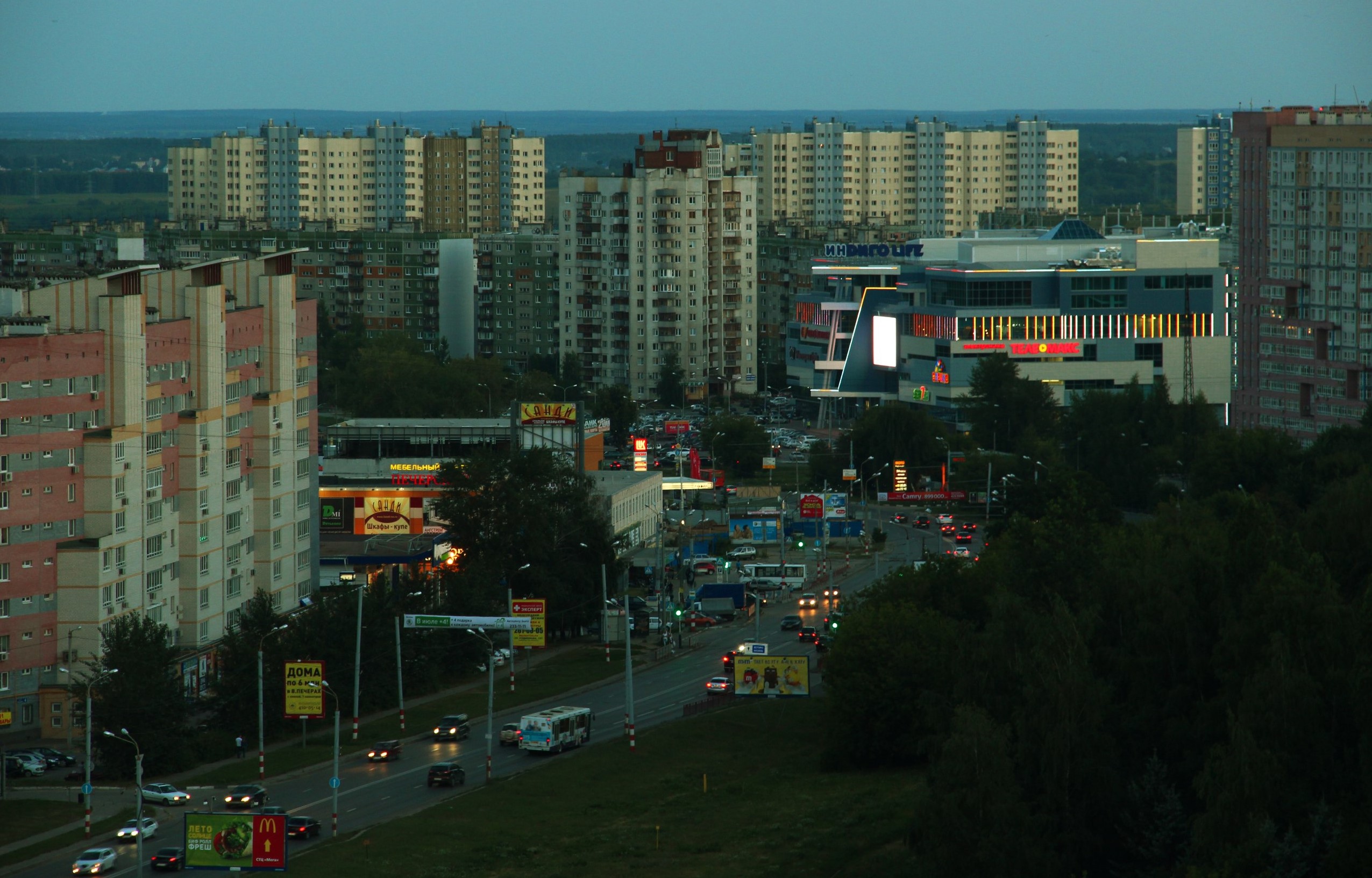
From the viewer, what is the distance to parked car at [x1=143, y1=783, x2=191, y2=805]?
54.6 meters

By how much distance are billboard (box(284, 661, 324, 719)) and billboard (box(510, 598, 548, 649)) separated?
23.3ft

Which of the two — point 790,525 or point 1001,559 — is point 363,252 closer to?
point 790,525

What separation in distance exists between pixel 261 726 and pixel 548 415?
4440cm

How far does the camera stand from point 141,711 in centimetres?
5994

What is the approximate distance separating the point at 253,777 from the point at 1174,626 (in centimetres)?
2626

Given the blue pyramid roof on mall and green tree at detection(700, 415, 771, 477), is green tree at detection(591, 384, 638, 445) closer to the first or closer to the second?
green tree at detection(700, 415, 771, 477)

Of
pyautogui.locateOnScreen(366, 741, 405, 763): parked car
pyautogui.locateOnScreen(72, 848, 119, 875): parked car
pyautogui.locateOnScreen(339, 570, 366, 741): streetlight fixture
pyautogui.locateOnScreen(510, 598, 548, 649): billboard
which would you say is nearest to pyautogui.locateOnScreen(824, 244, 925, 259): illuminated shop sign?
pyautogui.locateOnScreen(339, 570, 366, 741): streetlight fixture

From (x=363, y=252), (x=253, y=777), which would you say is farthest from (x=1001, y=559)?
(x=363, y=252)

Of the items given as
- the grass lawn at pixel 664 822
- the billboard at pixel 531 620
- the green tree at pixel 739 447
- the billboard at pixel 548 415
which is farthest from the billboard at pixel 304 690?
the green tree at pixel 739 447

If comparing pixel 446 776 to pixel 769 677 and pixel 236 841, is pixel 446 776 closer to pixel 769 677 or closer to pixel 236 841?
pixel 769 677

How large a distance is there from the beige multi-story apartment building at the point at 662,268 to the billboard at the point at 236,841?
396ft

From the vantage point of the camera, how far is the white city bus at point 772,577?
90.1 meters

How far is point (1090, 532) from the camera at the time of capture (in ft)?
213

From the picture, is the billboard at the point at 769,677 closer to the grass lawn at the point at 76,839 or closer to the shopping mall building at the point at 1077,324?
the grass lawn at the point at 76,839
